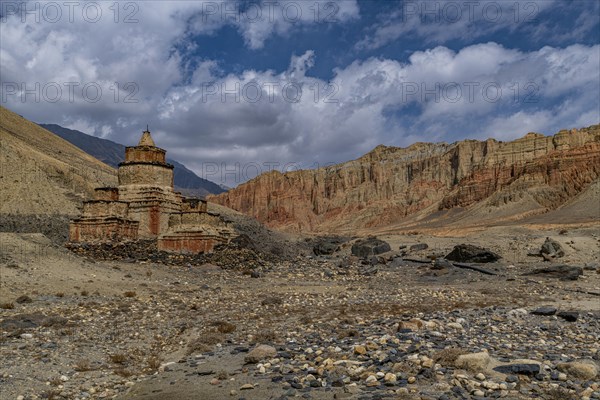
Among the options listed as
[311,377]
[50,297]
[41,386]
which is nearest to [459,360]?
[311,377]

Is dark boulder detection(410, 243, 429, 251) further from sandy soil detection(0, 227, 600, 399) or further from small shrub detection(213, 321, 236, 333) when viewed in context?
small shrub detection(213, 321, 236, 333)

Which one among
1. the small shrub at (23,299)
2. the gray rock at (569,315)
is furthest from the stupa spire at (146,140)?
the gray rock at (569,315)

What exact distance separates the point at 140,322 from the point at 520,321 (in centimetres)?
1055

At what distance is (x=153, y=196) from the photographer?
32.8 meters

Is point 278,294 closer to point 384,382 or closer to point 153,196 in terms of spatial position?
point 384,382

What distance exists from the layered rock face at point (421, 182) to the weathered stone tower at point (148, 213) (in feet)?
228

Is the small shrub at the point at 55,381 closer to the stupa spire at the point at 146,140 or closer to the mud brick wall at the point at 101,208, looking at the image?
the mud brick wall at the point at 101,208

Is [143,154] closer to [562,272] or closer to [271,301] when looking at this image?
[271,301]

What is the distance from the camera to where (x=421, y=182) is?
135 metres

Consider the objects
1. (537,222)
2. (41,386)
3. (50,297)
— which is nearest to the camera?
(41,386)

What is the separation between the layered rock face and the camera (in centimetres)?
8738

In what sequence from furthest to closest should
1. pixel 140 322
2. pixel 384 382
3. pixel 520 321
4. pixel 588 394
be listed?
pixel 140 322 → pixel 520 321 → pixel 384 382 → pixel 588 394

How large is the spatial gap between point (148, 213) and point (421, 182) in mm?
111834

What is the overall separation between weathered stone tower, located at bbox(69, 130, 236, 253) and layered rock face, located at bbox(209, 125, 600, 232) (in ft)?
228
